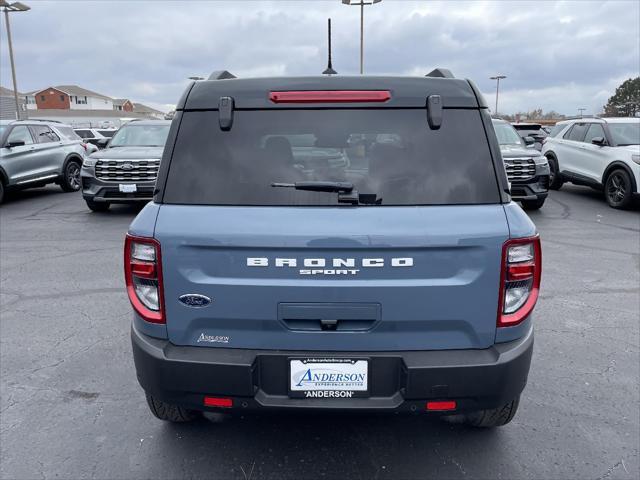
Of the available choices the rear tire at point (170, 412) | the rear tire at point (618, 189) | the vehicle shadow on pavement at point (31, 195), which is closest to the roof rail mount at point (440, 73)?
the rear tire at point (170, 412)

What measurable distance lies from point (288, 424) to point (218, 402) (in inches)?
34.9

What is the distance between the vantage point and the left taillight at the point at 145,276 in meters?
2.32

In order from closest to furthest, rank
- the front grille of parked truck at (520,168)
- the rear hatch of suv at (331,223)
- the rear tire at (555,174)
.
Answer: the rear hatch of suv at (331,223)
the front grille of parked truck at (520,168)
the rear tire at (555,174)

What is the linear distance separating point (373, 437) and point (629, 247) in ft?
21.5

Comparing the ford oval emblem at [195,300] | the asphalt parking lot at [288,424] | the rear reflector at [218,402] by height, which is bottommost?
the asphalt parking lot at [288,424]

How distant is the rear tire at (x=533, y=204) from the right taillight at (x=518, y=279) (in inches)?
349

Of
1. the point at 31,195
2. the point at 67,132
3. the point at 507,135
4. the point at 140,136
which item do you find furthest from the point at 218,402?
the point at 67,132

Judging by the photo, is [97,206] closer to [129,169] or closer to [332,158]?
[129,169]

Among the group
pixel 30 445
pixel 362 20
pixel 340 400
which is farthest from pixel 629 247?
pixel 362 20

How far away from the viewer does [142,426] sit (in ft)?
10.2

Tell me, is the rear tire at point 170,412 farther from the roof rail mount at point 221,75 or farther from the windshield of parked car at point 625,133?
the windshield of parked car at point 625,133

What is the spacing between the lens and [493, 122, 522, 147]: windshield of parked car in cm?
1102

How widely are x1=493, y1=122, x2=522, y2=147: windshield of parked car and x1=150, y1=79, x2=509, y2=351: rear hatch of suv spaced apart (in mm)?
9246

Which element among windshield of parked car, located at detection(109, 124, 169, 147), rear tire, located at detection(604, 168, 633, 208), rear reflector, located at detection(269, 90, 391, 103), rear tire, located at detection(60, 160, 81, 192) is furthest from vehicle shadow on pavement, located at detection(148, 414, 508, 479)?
rear tire, located at detection(60, 160, 81, 192)
